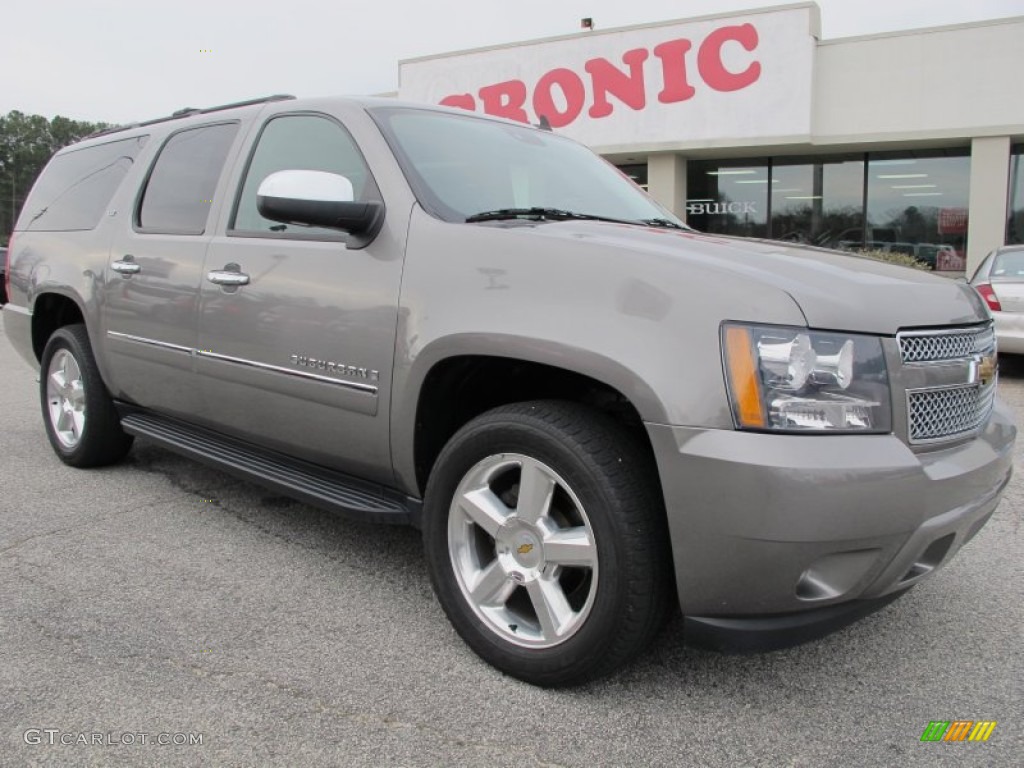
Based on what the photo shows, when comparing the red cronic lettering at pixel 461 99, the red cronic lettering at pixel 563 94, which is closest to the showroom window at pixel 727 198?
the red cronic lettering at pixel 563 94

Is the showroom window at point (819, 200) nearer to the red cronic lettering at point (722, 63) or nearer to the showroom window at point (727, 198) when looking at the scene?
the showroom window at point (727, 198)

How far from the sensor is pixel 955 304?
2.39 meters

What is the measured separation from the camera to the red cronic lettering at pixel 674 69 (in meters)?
15.2

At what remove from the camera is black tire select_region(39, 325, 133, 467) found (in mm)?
4418

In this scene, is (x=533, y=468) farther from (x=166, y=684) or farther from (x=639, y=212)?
(x=639, y=212)

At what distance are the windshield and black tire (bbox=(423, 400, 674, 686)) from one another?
0.83 m

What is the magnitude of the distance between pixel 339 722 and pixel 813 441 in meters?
1.43

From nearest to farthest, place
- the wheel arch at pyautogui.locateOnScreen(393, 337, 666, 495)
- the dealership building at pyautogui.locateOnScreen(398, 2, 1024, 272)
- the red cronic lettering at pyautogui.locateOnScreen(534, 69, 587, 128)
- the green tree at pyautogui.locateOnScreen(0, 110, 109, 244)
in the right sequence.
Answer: the wheel arch at pyautogui.locateOnScreen(393, 337, 666, 495) < the dealership building at pyautogui.locateOnScreen(398, 2, 1024, 272) < the red cronic lettering at pyautogui.locateOnScreen(534, 69, 587, 128) < the green tree at pyautogui.locateOnScreen(0, 110, 109, 244)

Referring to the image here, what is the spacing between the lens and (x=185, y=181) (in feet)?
12.7

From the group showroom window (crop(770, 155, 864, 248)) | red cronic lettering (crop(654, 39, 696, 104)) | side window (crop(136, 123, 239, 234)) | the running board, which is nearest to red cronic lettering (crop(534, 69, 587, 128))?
red cronic lettering (crop(654, 39, 696, 104))

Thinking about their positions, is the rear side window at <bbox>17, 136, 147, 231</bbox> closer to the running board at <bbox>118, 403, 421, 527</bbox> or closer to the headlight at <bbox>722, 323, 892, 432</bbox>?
the running board at <bbox>118, 403, 421, 527</bbox>

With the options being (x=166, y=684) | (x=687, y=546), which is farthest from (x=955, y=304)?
(x=166, y=684)

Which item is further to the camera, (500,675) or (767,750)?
(500,675)

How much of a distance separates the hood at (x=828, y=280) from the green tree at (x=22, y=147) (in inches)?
2232
